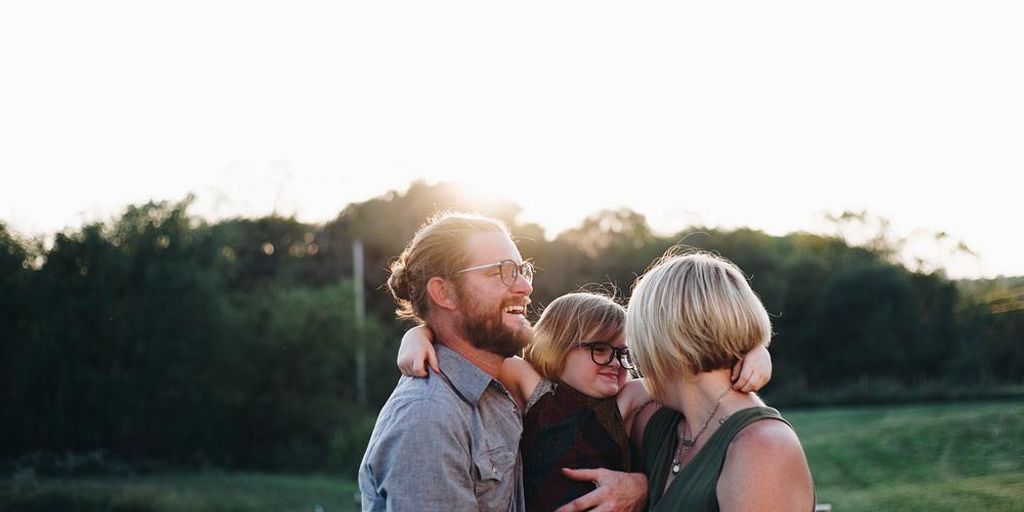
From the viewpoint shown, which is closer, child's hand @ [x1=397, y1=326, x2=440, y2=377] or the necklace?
the necklace

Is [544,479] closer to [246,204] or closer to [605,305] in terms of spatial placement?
[605,305]

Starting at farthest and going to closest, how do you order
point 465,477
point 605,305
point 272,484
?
point 272,484 → point 605,305 → point 465,477

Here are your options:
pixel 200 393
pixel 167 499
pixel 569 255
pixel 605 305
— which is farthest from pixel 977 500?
pixel 569 255

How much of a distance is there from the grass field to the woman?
13.0 m

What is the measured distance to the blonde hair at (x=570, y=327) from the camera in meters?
3.87

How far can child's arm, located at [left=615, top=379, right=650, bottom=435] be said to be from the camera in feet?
12.5

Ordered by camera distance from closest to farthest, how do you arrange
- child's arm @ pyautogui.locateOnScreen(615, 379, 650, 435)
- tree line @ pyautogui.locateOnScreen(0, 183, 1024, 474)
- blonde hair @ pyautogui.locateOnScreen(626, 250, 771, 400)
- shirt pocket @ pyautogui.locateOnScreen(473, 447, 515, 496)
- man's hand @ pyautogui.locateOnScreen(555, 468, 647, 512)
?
blonde hair @ pyautogui.locateOnScreen(626, 250, 771, 400)
shirt pocket @ pyautogui.locateOnScreen(473, 447, 515, 496)
man's hand @ pyautogui.locateOnScreen(555, 468, 647, 512)
child's arm @ pyautogui.locateOnScreen(615, 379, 650, 435)
tree line @ pyautogui.locateOnScreen(0, 183, 1024, 474)

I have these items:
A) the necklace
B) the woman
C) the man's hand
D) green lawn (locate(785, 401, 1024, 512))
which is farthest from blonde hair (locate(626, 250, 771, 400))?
green lawn (locate(785, 401, 1024, 512))

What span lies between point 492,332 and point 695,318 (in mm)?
865

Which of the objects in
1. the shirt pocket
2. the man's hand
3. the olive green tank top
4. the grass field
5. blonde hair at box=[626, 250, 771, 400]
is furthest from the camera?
the grass field

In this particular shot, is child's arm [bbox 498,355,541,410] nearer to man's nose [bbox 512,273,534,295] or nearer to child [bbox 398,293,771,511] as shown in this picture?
child [bbox 398,293,771,511]

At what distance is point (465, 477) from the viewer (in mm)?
3215

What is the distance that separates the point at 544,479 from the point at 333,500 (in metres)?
20.0

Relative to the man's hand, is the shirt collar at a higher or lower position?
higher
